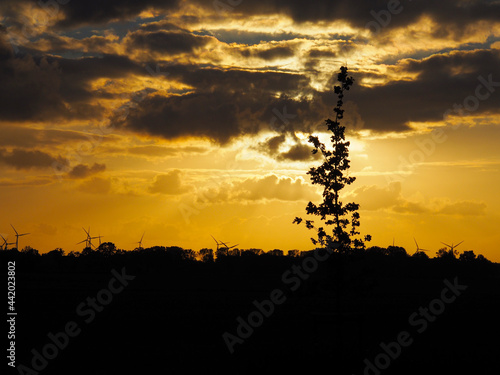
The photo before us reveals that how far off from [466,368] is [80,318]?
32.8 m

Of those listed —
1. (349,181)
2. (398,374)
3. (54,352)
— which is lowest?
(398,374)

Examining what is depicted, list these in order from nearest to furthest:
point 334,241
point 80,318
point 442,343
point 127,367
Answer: point 127,367, point 334,241, point 442,343, point 80,318

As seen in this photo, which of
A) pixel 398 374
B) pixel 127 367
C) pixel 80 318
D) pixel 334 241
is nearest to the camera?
pixel 398 374

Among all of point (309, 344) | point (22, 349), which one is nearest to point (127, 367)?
point (22, 349)

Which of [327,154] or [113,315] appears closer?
[327,154]

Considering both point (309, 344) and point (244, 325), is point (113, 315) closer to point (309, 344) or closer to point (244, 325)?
point (244, 325)

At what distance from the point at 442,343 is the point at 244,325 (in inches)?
631

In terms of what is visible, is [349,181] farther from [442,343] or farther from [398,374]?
[442,343]

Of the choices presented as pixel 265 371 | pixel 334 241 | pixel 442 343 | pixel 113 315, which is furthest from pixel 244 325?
pixel 265 371

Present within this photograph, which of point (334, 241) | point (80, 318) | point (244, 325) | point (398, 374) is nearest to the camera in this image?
point (398, 374)

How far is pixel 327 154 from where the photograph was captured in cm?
2909

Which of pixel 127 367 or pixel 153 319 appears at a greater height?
pixel 153 319

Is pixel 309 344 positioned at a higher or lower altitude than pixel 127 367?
higher

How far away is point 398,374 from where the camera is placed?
22859 mm
